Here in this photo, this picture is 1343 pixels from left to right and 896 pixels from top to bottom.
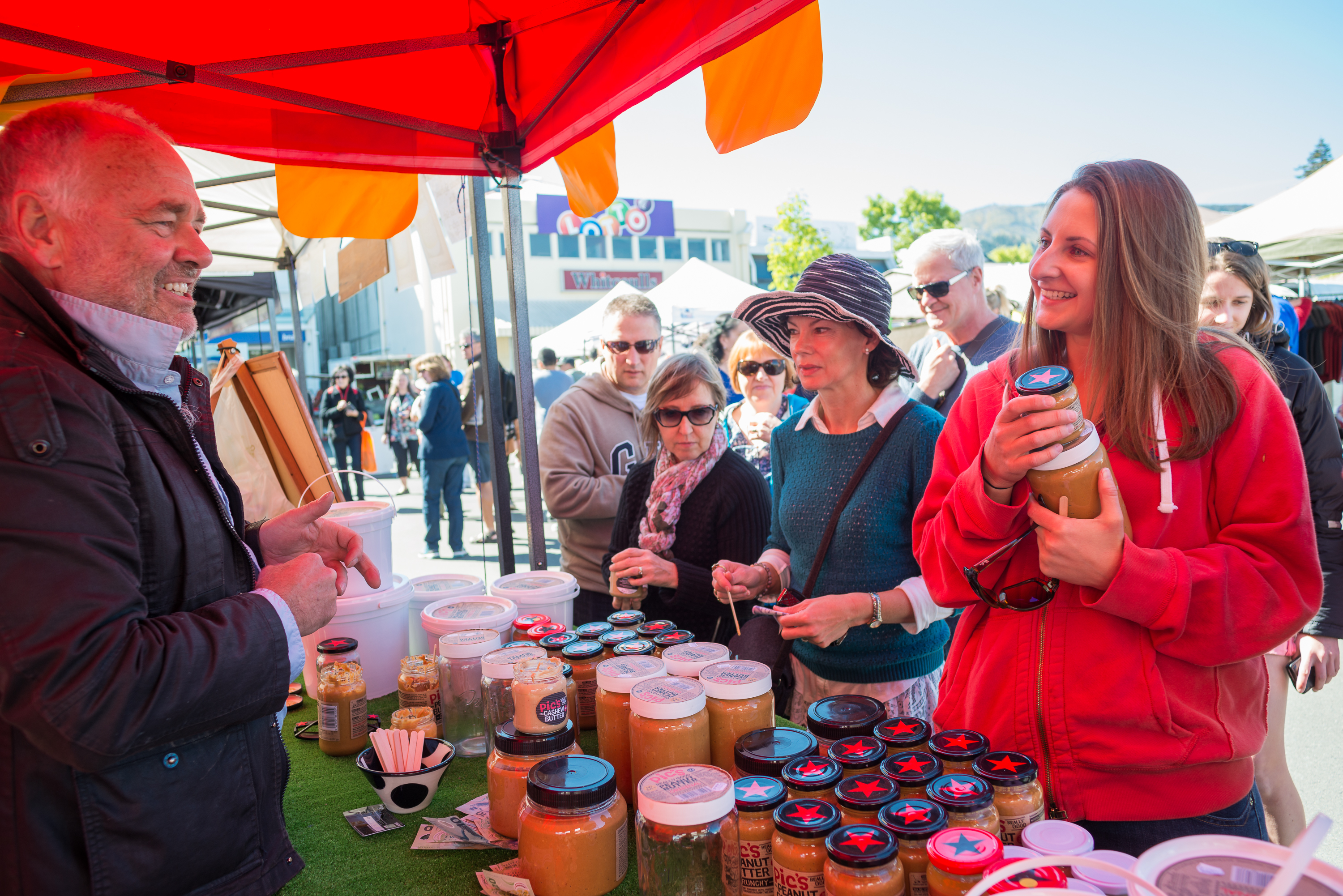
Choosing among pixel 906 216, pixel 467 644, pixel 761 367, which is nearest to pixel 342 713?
pixel 467 644

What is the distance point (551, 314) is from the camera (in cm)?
2911

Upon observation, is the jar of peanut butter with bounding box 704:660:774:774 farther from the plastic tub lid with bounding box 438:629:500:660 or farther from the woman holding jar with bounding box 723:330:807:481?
the woman holding jar with bounding box 723:330:807:481

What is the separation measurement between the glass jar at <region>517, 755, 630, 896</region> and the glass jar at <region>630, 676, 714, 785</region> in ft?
0.34

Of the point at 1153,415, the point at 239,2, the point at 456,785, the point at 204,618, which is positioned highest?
the point at 239,2

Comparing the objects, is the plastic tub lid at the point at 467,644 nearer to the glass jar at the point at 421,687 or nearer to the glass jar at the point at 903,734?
the glass jar at the point at 421,687

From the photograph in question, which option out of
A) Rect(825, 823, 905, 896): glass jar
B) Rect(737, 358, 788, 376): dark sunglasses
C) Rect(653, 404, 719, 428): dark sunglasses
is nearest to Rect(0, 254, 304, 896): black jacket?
Rect(825, 823, 905, 896): glass jar

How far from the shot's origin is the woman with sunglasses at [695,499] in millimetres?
2416

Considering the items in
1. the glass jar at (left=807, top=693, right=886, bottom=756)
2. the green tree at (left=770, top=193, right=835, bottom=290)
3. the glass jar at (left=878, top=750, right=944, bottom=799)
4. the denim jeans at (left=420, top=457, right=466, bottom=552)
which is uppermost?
the green tree at (left=770, top=193, right=835, bottom=290)

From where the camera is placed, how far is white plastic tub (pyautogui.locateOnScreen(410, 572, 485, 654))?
91.4 inches

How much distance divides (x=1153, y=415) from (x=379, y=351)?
26.6 meters

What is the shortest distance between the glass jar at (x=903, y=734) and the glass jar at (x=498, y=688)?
680 millimetres

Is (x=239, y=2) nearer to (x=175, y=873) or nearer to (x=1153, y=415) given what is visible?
(x=175, y=873)

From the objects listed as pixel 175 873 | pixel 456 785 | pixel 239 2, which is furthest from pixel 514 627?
pixel 239 2

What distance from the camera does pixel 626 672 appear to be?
147 centimetres
